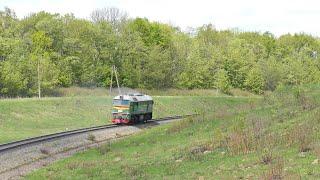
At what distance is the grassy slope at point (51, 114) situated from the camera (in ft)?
149

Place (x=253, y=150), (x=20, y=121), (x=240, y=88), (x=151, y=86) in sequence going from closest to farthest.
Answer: (x=253, y=150) < (x=20, y=121) < (x=151, y=86) < (x=240, y=88)

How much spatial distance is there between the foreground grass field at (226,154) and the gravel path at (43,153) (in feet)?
4.44

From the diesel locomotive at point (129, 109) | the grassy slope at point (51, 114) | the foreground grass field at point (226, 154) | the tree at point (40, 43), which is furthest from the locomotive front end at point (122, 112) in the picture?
the tree at point (40, 43)

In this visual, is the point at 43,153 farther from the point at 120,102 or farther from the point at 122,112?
the point at 120,102

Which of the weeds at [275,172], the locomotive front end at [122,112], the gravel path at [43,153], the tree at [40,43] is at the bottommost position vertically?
the gravel path at [43,153]

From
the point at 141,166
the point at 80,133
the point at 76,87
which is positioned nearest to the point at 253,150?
the point at 141,166

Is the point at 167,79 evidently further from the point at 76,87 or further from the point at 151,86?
the point at 76,87

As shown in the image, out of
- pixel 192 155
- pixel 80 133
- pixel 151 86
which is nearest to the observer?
pixel 192 155

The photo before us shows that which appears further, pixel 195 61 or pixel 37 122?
pixel 195 61

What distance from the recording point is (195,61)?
108812mm

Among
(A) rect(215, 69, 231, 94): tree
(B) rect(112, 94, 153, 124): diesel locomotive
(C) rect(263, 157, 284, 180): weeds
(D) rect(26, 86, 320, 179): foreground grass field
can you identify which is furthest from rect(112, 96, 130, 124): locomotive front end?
(A) rect(215, 69, 231, 94): tree

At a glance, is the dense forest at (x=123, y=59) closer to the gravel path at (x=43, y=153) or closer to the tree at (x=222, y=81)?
the tree at (x=222, y=81)

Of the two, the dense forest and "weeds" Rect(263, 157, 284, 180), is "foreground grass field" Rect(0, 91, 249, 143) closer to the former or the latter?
the dense forest

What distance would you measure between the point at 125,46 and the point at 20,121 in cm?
5513
